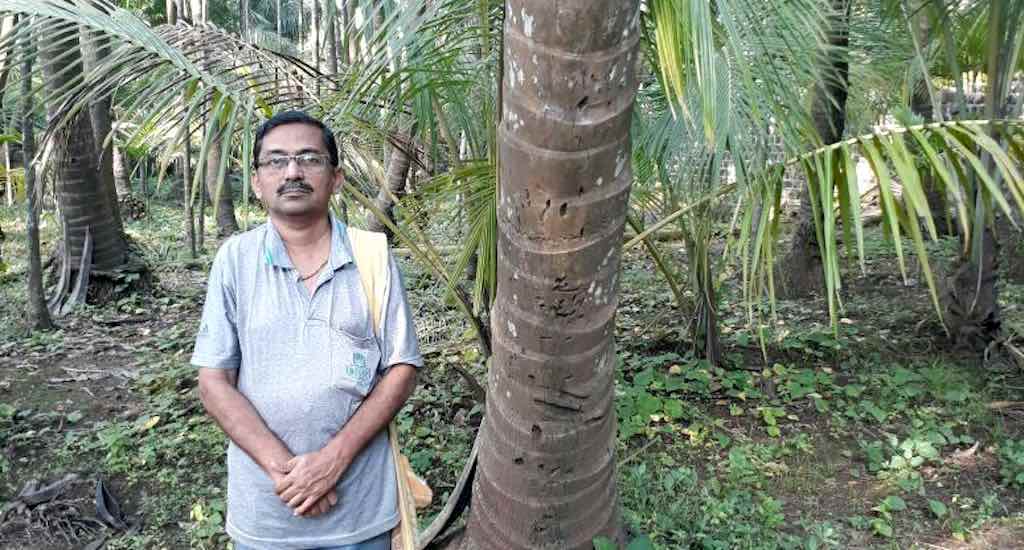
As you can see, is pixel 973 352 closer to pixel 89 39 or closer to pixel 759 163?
pixel 759 163

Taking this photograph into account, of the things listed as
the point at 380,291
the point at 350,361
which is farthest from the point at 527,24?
the point at 350,361

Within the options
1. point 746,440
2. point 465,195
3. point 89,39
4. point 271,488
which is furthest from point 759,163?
point 89,39

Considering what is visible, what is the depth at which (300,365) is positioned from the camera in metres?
1.64

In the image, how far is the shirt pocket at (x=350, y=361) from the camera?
1.65 metres

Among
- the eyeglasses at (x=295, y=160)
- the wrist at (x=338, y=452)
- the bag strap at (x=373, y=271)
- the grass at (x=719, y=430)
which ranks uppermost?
the eyeglasses at (x=295, y=160)

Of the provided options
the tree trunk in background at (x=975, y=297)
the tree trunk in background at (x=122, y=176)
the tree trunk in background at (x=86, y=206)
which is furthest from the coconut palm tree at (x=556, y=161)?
the tree trunk in background at (x=122, y=176)

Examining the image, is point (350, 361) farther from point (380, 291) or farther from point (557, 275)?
point (557, 275)

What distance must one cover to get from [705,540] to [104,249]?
19.2ft

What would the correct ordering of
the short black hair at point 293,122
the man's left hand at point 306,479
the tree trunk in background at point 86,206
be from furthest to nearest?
the tree trunk in background at point 86,206 → the short black hair at point 293,122 → the man's left hand at point 306,479

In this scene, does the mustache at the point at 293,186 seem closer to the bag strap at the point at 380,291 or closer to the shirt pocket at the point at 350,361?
the bag strap at the point at 380,291

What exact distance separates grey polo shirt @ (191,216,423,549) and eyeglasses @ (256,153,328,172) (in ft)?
0.44

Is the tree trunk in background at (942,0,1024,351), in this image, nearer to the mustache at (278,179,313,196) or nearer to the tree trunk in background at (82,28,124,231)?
the mustache at (278,179,313,196)

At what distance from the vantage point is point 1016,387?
407cm

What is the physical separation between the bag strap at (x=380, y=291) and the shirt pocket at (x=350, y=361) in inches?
2.0
